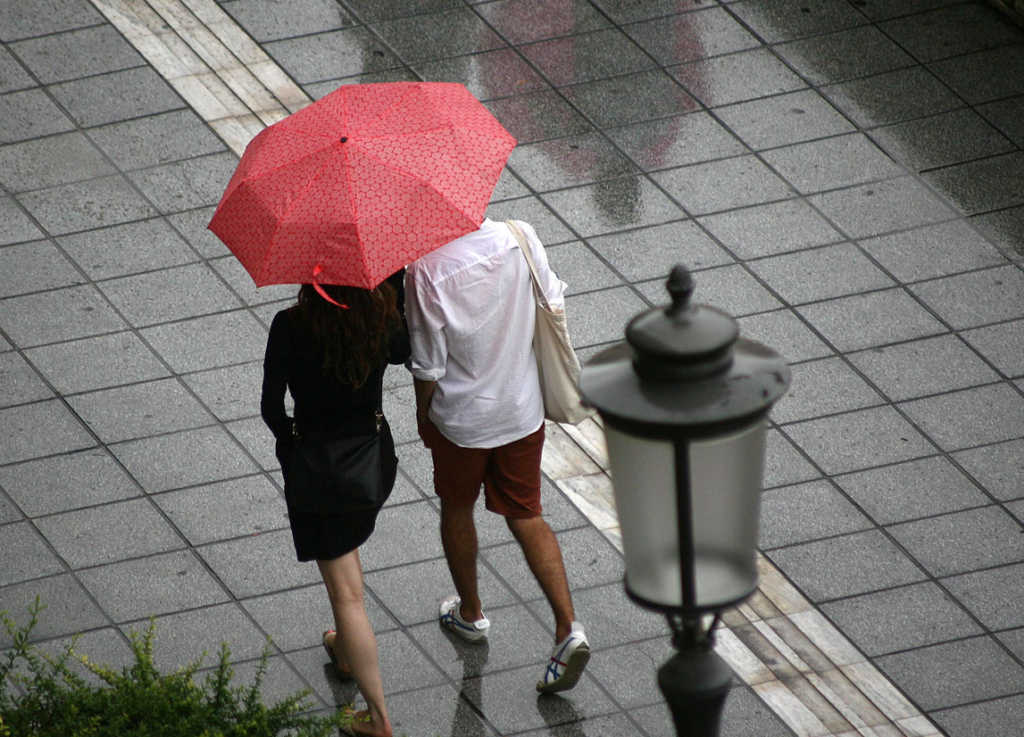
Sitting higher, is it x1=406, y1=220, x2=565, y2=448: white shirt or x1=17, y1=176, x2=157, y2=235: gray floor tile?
x1=406, y1=220, x2=565, y2=448: white shirt

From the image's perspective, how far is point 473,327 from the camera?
4438 millimetres

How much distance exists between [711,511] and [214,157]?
5.87 meters

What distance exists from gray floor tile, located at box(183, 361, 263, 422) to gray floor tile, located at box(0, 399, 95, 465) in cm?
54

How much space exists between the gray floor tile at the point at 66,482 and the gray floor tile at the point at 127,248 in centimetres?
139

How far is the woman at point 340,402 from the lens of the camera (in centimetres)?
414

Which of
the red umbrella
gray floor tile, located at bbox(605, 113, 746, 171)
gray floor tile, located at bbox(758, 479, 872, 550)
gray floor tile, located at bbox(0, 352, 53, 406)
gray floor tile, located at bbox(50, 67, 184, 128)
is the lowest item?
gray floor tile, located at bbox(0, 352, 53, 406)

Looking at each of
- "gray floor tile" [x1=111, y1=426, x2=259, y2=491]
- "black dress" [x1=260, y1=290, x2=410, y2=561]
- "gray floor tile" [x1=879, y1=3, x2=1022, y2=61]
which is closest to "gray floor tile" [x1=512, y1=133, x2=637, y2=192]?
"gray floor tile" [x1=879, y1=3, x2=1022, y2=61]

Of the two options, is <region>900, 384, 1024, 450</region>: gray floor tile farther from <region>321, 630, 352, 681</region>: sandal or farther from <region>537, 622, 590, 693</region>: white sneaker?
<region>321, 630, 352, 681</region>: sandal

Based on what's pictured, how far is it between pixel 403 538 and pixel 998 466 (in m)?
2.51

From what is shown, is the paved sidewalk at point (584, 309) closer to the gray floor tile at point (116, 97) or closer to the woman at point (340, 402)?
the gray floor tile at point (116, 97)

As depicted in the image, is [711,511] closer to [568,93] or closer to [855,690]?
[855,690]

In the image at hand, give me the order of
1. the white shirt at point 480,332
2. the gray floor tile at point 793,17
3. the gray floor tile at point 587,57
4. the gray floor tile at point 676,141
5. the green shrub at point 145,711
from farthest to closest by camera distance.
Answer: the gray floor tile at point 793,17 < the gray floor tile at point 587,57 < the gray floor tile at point 676,141 < the white shirt at point 480,332 < the green shrub at point 145,711

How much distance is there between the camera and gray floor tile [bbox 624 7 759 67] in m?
8.92

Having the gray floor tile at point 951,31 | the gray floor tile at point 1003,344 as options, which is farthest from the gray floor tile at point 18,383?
the gray floor tile at point 951,31
